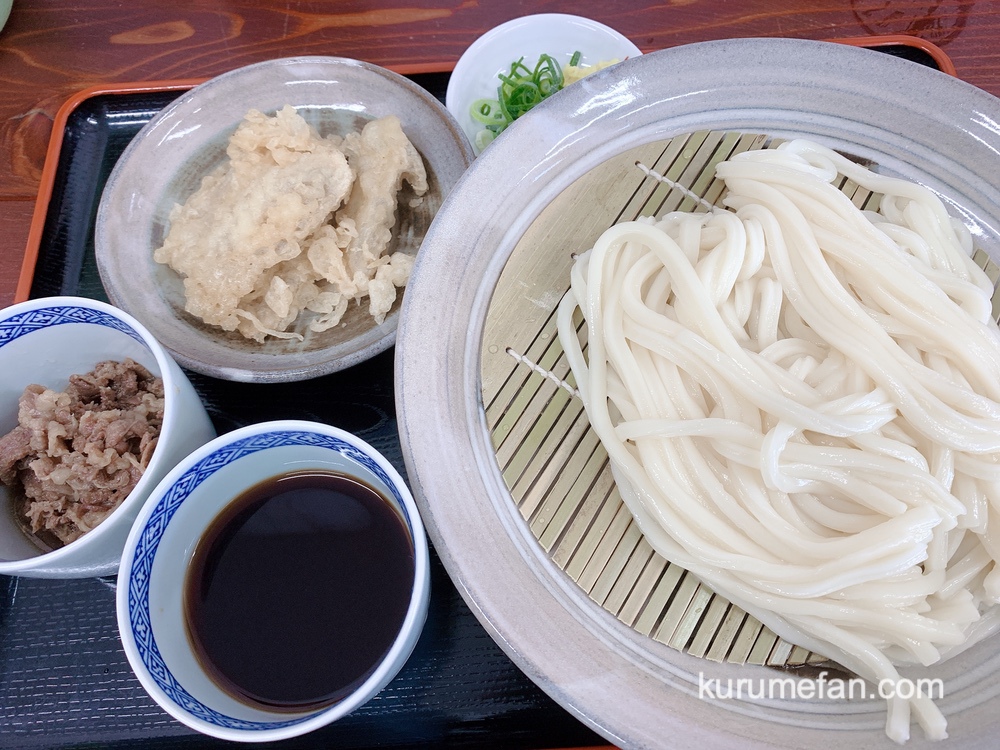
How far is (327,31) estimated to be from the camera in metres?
2.48

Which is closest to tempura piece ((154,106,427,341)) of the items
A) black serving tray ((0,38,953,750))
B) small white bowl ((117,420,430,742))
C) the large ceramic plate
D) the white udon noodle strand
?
black serving tray ((0,38,953,750))

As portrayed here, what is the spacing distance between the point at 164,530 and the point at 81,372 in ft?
1.79

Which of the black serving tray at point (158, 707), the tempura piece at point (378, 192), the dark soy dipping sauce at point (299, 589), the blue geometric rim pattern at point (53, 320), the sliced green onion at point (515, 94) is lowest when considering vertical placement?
the black serving tray at point (158, 707)

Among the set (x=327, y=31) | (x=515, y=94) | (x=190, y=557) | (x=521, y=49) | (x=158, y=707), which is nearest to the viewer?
(x=190, y=557)

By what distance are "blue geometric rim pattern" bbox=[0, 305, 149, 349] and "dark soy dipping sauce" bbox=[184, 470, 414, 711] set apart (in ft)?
1.57

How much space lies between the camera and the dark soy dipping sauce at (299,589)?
1.27 meters

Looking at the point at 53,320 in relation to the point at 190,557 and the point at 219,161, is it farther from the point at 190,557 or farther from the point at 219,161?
the point at 219,161

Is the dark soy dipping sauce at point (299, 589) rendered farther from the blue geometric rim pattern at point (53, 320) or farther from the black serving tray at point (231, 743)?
the blue geometric rim pattern at point (53, 320)

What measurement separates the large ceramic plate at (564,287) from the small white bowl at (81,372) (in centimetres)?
50

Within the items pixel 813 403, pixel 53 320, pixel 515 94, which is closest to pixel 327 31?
pixel 515 94

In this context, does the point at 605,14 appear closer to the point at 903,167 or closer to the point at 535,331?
the point at 903,167

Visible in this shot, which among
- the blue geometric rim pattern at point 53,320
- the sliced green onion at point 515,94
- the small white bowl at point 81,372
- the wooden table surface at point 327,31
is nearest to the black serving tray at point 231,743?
the small white bowl at point 81,372

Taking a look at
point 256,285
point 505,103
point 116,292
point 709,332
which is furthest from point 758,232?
point 116,292

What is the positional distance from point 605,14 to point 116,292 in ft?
6.81
